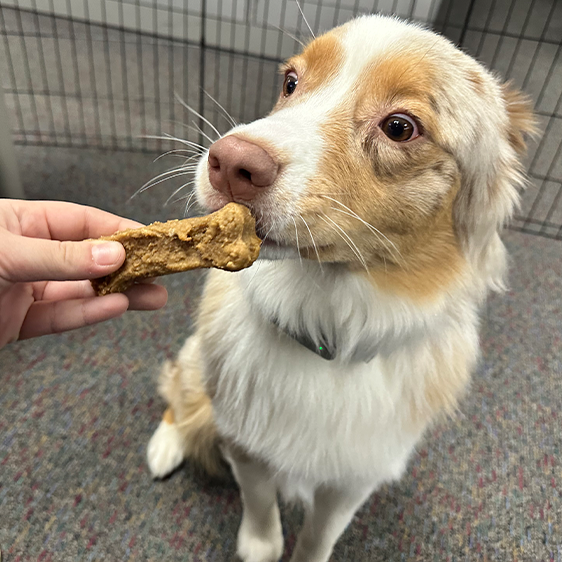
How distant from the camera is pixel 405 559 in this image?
4.26 feet

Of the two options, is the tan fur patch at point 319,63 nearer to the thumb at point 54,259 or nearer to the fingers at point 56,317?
the thumb at point 54,259

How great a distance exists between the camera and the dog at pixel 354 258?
2.38 feet

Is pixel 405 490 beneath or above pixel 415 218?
beneath

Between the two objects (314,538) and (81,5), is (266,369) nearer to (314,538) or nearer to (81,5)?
(314,538)

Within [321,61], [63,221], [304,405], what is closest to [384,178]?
[321,61]

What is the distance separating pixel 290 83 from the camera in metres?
0.96

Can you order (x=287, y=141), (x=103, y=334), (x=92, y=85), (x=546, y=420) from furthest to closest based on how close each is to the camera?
(x=92, y=85) < (x=103, y=334) < (x=546, y=420) < (x=287, y=141)

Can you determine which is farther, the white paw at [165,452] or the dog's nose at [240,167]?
the white paw at [165,452]

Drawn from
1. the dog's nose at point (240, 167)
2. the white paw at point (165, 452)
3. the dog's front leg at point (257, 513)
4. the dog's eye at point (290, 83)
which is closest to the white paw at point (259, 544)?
the dog's front leg at point (257, 513)

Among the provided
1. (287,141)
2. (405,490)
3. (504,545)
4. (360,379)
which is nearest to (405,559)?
Result: (405,490)

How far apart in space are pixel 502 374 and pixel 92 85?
301 cm

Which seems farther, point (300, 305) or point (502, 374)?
point (502, 374)

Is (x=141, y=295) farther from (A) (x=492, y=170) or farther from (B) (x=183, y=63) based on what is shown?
(B) (x=183, y=63)

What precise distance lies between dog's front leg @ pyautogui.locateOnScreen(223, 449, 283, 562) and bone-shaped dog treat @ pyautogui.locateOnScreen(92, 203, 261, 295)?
518 mm
